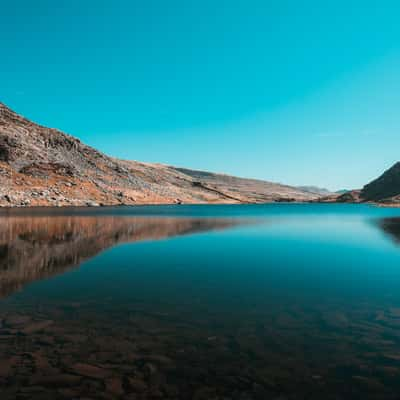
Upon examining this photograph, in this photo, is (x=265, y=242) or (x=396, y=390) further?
(x=265, y=242)

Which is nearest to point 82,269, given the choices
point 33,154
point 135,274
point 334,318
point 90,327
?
point 135,274

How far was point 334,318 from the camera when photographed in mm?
14711

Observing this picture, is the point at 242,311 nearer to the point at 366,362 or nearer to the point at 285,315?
the point at 285,315

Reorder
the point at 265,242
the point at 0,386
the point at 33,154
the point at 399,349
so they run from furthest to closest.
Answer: the point at 33,154 → the point at 265,242 → the point at 399,349 → the point at 0,386

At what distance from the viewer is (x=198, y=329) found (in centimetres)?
1309

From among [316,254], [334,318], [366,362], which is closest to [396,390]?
[366,362]

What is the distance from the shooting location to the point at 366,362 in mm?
10445

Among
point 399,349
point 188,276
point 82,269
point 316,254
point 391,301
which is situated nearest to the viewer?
point 399,349

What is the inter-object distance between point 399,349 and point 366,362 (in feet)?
6.41

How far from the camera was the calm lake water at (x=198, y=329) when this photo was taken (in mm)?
9055

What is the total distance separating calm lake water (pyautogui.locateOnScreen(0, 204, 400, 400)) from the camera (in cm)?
905

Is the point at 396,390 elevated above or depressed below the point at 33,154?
below

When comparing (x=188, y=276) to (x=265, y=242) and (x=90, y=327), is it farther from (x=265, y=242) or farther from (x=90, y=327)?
(x=265, y=242)

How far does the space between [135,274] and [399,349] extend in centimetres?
1748
